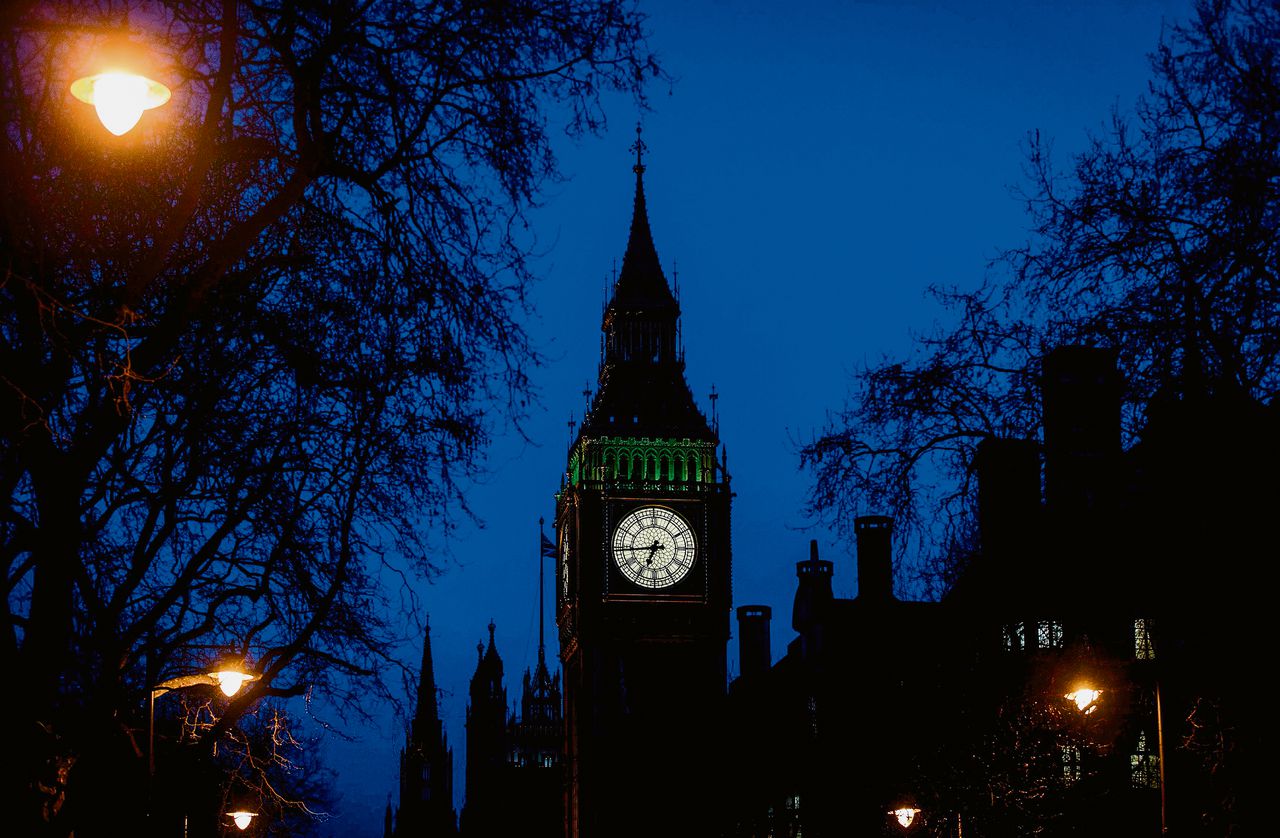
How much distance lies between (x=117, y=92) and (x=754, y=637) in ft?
282

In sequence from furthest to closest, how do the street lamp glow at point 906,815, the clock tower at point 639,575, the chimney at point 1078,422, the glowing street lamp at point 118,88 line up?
1. the clock tower at point 639,575
2. the street lamp glow at point 906,815
3. the chimney at point 1078,422
4. the glowing street lamp at point 118,88

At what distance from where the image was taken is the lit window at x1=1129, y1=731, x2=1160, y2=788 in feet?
122

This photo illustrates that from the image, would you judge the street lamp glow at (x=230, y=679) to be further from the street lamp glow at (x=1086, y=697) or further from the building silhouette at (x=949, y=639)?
the street lamp glow at (x=1086, y=697)

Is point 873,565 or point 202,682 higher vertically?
point 873,565

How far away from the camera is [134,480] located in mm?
17078

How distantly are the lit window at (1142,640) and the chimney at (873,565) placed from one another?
14.0 m

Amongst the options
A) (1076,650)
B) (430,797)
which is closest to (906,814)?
(1076,650)

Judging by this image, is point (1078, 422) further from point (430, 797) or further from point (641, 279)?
point (430, 797)

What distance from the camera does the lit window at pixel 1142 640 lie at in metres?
37.3

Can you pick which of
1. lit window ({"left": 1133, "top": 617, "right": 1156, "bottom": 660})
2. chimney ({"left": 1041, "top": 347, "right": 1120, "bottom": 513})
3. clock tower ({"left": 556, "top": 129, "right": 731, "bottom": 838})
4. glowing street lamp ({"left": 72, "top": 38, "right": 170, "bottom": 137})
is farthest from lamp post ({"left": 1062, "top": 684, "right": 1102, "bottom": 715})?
clock tower ({"left": 556, "top": 129, "right": 731, "bottom": 838})

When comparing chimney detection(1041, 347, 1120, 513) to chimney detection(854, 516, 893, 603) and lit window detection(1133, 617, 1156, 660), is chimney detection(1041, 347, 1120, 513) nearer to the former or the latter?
lit window detection(1133, 617, 1156, 660)

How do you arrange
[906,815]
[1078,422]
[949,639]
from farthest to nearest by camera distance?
[906,815]
[949,639]
[1078,422]

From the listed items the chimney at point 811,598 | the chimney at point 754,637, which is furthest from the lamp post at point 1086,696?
the chimney at point 754,637

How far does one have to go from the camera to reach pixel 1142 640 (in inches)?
1513
